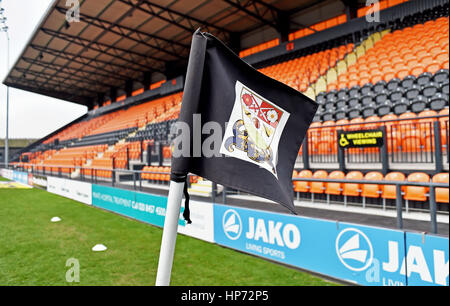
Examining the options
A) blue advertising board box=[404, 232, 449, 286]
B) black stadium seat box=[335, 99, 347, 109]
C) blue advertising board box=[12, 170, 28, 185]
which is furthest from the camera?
blue advertising board box=[12, 170, 28, 185]

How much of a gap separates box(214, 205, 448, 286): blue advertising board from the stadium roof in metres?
14.0

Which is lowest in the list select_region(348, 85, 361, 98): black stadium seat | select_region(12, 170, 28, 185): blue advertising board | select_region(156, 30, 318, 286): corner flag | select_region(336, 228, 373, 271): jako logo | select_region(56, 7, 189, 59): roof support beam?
select_region(336, 228, 373, 271): jako logo

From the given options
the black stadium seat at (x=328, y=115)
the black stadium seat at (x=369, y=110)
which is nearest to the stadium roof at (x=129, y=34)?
the black stadium seat at (x=328, y=115)

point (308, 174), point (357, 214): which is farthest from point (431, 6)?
point (357, 214)

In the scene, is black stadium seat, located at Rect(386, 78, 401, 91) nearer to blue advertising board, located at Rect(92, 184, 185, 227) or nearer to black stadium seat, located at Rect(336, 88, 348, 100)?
black stadium seat, located at Rect(336, 88, 348, 100)

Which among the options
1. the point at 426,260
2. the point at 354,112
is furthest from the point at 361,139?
the point at 426,260

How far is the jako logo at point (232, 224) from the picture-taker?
228 inches

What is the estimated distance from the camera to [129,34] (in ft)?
67.3

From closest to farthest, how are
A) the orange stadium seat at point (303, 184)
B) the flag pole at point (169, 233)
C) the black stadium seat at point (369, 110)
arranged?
the flag pole at point (169, 233)
the orange stadium seat at point (303, 184)
the black stadium seat at point (369, 110)

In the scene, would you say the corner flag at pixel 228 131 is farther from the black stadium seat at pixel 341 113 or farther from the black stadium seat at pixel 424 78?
the black stadium seat at pixel 424 78

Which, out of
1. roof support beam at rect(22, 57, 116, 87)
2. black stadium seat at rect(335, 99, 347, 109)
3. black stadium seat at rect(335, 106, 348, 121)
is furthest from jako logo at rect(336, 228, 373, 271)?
roof support beam at rect(22, 57, 116, 87)

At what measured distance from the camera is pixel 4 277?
408cm

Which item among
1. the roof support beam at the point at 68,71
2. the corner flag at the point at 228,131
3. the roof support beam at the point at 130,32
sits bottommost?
the corner flag at the point at 228,131

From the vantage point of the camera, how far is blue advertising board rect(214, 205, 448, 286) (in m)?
3.79
